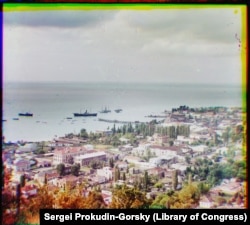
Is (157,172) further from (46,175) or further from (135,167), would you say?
(46,175)

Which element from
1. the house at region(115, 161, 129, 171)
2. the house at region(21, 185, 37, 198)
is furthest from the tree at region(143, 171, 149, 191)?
the house at region(21, 185, 37, 198)

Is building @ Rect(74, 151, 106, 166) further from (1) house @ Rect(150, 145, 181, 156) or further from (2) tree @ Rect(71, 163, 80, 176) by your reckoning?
(1) house @ Rect(150, 145, 181, 156)

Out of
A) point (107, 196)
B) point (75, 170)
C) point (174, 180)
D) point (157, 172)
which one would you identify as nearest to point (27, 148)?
point (75, 170)

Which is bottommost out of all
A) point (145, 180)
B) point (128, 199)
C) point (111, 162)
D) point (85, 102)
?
point (128, 199)

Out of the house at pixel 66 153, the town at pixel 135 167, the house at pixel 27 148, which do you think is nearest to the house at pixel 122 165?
the town at pixel 135 167

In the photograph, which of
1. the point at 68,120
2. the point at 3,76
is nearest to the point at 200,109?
the point at 68,120
